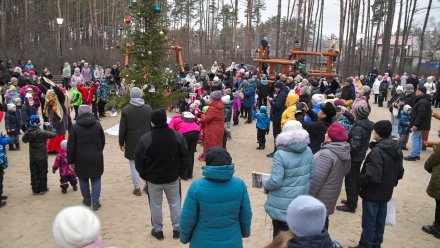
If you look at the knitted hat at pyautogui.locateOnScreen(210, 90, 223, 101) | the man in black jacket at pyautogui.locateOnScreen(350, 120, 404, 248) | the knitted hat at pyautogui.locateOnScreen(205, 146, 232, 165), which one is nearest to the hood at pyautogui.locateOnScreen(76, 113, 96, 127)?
the knitted hat at pyautogui.locateOnScreen(210, 90, 223, 101)

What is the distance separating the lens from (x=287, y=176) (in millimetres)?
4043

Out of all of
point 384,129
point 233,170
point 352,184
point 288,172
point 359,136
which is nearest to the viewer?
point 233,170

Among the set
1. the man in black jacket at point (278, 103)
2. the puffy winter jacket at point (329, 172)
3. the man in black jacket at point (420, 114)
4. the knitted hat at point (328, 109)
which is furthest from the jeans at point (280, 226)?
the man in black jacket at point (420, 114)

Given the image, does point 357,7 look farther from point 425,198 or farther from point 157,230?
point 157,230

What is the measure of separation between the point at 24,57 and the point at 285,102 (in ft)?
77.1

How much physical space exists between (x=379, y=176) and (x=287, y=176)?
1.23 m

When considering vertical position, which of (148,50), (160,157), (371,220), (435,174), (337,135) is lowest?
(371,220)

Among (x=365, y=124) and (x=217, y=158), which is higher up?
(x=217, y=158)

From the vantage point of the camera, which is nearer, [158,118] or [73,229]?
[73,229]

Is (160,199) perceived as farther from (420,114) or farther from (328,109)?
(420,114)

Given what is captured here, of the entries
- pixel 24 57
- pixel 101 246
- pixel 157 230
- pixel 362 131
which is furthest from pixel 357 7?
pixel 101 246

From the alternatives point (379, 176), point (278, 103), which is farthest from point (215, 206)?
point (278, 103)

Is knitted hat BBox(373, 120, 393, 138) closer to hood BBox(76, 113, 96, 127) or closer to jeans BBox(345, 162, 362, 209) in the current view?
jeans BBox(345, 162, 362, 209)

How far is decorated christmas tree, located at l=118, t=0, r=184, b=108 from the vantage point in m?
10.4
